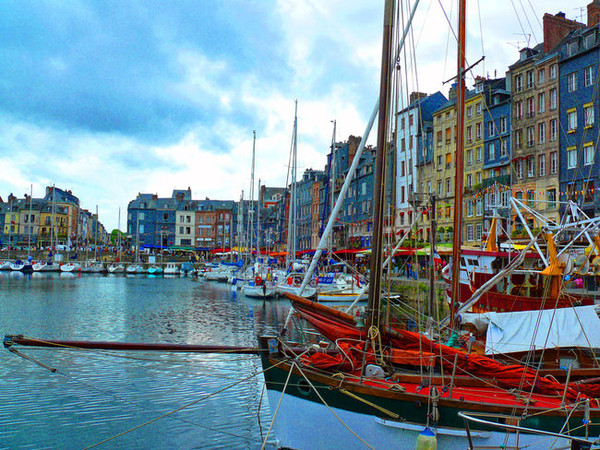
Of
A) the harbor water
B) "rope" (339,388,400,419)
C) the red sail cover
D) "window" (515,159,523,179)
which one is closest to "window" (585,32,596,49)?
"window" (515,159,523,179)

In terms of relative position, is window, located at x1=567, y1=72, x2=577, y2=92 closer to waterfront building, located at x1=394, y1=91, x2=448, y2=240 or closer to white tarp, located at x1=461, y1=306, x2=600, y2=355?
waterfront building, located at x1=394, y1=91, x2=448, y2=240

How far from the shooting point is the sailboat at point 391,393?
10414mm

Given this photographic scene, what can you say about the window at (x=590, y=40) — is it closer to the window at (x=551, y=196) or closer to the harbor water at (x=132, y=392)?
the window at (x=551, y=196)

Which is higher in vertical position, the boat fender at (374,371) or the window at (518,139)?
the window at (518,139)

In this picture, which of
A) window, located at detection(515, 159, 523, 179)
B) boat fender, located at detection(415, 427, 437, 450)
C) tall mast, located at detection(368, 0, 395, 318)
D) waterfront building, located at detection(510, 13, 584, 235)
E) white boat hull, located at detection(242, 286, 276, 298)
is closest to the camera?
boat fender, located at detection(415, 427, 437, 450)

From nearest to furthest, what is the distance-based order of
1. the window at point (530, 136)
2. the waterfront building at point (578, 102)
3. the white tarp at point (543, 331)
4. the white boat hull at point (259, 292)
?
1. the white tarp at point (543, 331)
2. the waterfront building at point (578, 102)
3. the white boat hull at point (259, 292)
4. the window at point (530, 136)

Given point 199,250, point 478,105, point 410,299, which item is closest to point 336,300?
point 410,299

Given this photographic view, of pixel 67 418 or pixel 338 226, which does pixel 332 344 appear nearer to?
pixel 67 418

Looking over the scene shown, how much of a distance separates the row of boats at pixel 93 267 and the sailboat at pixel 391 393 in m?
97.5

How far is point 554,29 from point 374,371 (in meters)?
54.8

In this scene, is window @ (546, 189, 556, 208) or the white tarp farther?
window @ (546, 189, 556, 208)

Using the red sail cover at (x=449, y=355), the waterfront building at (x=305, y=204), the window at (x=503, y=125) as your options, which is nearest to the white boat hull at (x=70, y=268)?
the waterfront building at (x=305, y=204)

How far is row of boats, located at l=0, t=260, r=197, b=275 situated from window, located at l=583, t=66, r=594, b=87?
77.9 meters

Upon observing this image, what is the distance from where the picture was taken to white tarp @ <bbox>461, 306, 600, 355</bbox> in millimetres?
16125
